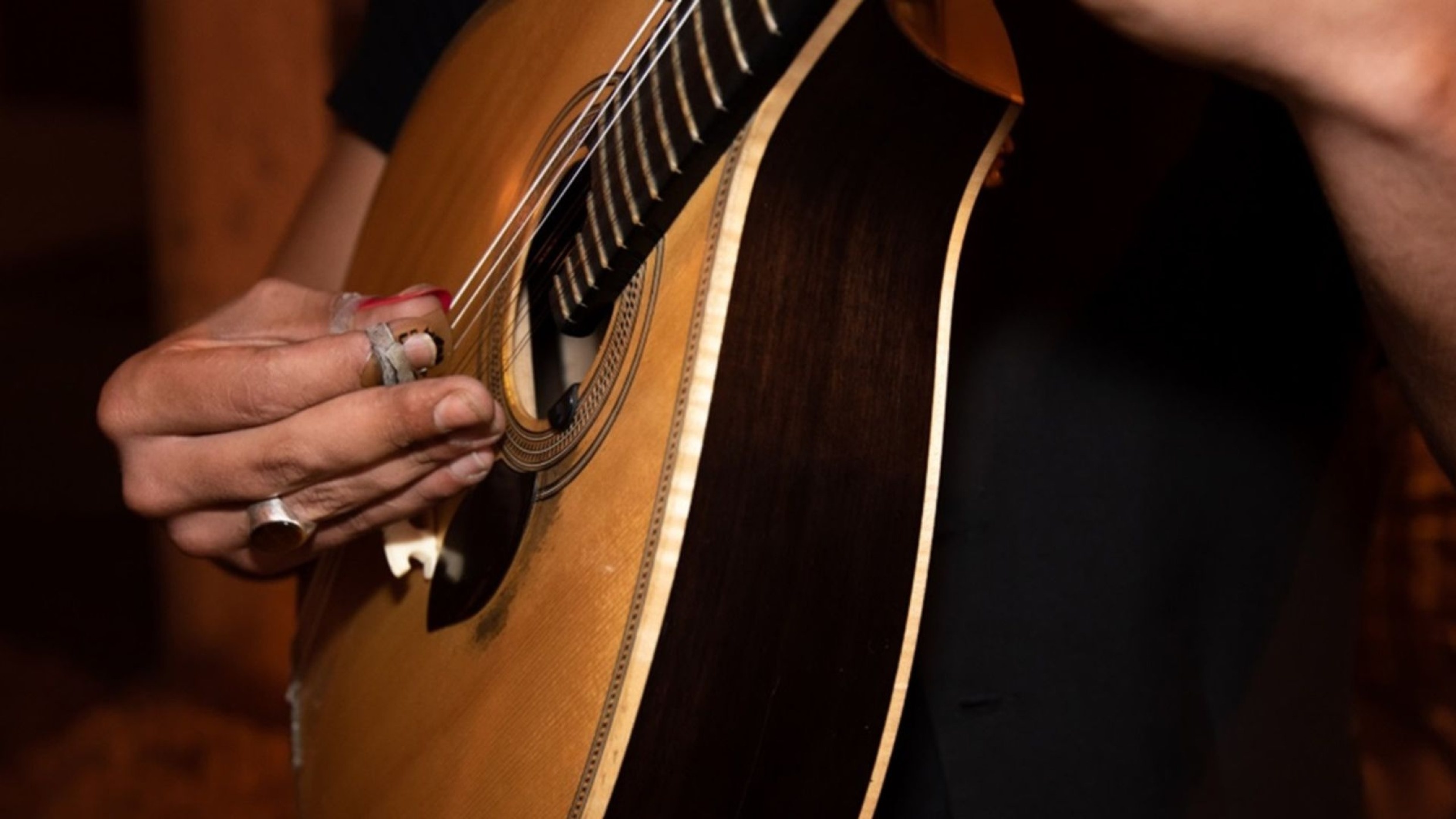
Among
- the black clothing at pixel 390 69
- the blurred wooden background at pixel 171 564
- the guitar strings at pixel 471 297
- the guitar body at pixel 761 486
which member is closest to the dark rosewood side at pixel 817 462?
the guitar body at pixel 761 486

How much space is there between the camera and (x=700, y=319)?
57 centimetres

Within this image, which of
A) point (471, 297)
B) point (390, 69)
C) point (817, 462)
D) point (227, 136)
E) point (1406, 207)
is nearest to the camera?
point (1406, 207)

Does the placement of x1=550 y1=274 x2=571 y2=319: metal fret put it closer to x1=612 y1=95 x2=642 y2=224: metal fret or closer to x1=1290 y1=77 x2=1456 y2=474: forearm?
x1=612 y1=95 x2=642 y2=224: metal fret

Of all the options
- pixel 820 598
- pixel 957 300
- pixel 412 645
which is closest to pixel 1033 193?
pixel 957 300

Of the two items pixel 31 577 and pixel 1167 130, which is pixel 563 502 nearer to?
pixel 1167 130

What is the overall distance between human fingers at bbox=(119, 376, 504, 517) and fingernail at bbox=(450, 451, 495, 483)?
21mm

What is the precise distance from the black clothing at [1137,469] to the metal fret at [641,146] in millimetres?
241

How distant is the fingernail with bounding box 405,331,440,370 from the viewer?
27.4 inches

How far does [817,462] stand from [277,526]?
356mm

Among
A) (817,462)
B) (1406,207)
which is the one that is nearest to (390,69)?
(817,462)

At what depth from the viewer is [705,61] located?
57cm

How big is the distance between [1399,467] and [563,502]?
2.47ft

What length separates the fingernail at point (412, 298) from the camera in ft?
2.44

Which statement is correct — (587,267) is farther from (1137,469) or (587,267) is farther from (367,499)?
(1137,469)
